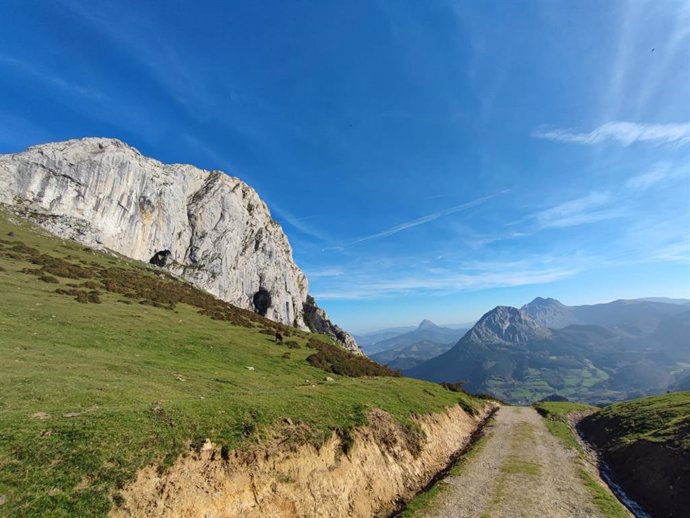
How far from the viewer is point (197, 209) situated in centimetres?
16438

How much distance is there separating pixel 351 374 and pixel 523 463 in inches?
1025

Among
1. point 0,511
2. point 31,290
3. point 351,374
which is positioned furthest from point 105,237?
point 0,511

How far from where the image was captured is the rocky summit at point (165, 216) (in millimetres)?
113562

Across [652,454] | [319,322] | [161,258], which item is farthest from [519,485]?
[319,322]

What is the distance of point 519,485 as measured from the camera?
78.4 feet

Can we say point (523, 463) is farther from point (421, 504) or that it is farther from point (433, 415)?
point (421, 504)

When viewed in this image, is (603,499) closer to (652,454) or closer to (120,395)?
(652,454)

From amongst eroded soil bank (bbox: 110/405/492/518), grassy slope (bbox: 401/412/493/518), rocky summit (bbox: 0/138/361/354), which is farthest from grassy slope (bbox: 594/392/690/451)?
rocky summit (bbox: 0/138/361/354)

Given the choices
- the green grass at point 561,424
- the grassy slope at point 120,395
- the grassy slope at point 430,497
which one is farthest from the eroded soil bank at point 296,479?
the green grass at point 561,424

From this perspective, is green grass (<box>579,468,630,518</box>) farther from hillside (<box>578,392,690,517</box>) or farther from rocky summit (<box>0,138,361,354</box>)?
rocky summit (<box>0,138,361,354</box>)

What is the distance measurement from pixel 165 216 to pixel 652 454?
161587mm

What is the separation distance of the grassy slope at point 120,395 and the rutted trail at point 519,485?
24.1 feet

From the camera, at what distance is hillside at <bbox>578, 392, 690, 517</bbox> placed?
2273cm

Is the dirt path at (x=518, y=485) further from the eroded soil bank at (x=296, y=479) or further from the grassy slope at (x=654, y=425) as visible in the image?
the grassy slope at (x=654, y=425)
